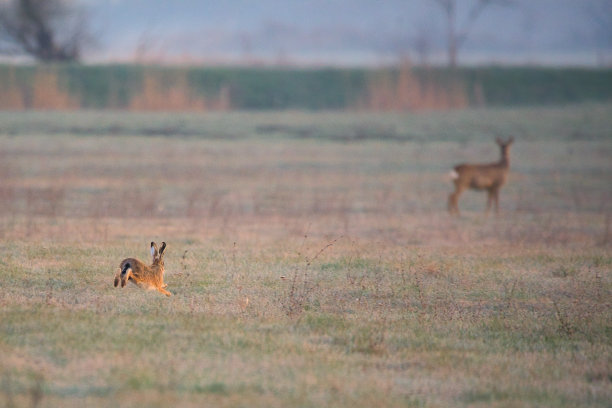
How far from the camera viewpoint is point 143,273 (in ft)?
30.6

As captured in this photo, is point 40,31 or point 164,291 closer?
point 164,291

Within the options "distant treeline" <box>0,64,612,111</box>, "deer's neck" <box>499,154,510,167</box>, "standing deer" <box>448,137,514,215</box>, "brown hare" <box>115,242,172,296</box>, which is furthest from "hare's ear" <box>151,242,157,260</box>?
"distant treeline" <box>0,64,612,111</box>

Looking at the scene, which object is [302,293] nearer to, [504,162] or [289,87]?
[504,162]

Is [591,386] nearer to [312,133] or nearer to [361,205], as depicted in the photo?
[361,205]

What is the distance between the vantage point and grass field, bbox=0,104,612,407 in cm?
679

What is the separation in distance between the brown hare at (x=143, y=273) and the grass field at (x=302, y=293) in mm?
150

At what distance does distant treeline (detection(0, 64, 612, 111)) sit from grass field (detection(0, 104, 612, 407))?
14755 mm

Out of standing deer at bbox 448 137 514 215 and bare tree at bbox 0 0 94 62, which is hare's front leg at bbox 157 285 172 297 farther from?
bare tree at bbox 0 0 94 62

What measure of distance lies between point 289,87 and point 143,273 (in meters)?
36.3

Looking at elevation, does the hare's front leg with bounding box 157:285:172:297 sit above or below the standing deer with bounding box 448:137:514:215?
below

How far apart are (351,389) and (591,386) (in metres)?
1.80

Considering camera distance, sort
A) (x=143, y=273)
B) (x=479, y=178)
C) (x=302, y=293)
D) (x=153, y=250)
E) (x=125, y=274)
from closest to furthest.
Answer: (x=125, y=274)
(x=143, y=273)
(x=153, y=250)
(x=302, y=293)
(x=479, y=178)

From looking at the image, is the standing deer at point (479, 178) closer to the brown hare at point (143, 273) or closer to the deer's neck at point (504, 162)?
the deer's neck at point (504, 162)

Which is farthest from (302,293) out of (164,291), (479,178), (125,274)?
(479,178)
